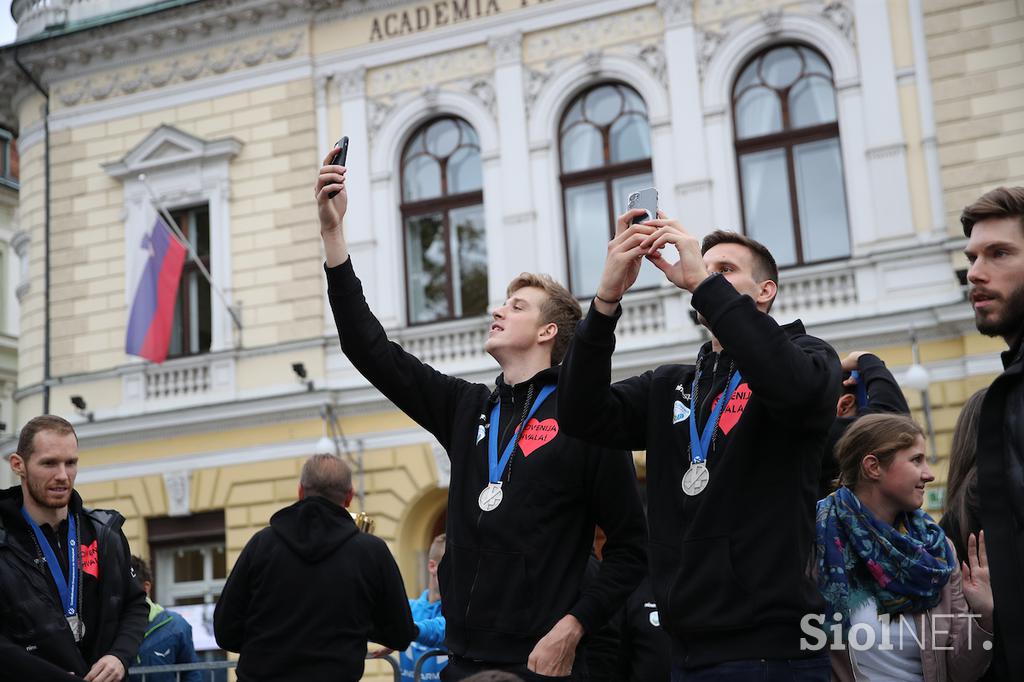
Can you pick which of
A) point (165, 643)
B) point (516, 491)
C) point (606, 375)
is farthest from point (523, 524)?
point (165, 643)

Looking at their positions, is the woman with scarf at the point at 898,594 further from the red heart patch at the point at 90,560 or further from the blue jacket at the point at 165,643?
the blue jacket at the point at 165,643

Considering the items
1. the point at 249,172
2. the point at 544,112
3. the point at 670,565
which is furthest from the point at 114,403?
the point at 670,565

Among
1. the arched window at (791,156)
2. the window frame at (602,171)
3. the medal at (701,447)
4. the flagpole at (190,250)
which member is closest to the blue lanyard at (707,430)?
the medal at (701,447)

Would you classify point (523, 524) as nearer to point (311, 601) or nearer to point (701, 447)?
Answer: point (701, 447)

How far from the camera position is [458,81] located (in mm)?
17828

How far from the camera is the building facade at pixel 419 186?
1540 centimetres

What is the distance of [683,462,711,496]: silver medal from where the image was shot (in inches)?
136

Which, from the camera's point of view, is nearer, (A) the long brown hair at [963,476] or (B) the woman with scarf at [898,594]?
(B) the woman with scarf at [898,594]

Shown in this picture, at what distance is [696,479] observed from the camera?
137 inches

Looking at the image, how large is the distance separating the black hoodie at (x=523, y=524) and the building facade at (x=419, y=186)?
A: 1117cm

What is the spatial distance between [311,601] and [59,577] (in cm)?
103

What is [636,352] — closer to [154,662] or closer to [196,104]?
[196,104]

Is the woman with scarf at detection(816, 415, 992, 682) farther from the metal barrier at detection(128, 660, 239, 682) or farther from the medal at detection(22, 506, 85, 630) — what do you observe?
the metal barrier at detection(128, 660, 239, 682)

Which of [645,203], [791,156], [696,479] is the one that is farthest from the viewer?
[791,156]
